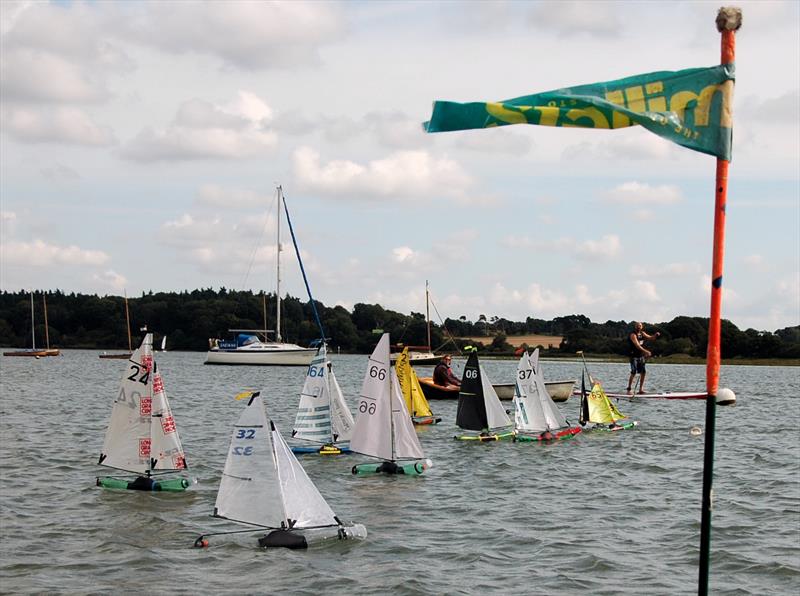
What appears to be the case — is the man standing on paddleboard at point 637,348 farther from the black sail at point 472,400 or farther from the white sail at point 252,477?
the white sail at point 252,477

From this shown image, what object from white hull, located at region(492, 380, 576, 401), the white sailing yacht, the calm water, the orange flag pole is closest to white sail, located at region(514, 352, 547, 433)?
the calm water

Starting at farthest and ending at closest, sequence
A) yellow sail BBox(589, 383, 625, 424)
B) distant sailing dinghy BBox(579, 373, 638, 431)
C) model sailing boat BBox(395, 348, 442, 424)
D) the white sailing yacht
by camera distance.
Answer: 1. the white sailing yacht
2. yellow sail BBox(589, 383, 625, 424)
3. distant sailing dinghy BBox(579, 373, 638, 431)
4. model sailing boat BBox(395, 348, 442, 424)

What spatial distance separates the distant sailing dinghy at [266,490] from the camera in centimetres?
1648

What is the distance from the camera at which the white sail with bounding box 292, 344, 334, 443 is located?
2759 centimetres

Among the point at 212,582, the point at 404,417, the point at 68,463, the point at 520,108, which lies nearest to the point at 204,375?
the point at 68,463

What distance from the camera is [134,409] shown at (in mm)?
21609

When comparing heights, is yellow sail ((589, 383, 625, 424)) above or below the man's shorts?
below

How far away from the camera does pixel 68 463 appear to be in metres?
28.1

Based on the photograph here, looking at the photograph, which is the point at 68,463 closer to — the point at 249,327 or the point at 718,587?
the point at 718,587

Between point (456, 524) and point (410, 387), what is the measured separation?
1608 centimetres

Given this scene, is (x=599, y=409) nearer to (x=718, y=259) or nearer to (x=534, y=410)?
(x=534, y=410)

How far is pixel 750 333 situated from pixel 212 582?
121m

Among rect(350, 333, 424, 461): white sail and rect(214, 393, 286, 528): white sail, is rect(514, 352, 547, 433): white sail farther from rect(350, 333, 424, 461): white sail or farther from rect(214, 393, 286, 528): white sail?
rect(214, 393, 286, 528): white sail

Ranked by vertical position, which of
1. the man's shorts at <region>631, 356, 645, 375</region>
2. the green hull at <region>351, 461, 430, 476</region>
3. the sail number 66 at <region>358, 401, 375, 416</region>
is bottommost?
the green hull at <region>351, 461, 430, 476</region>
